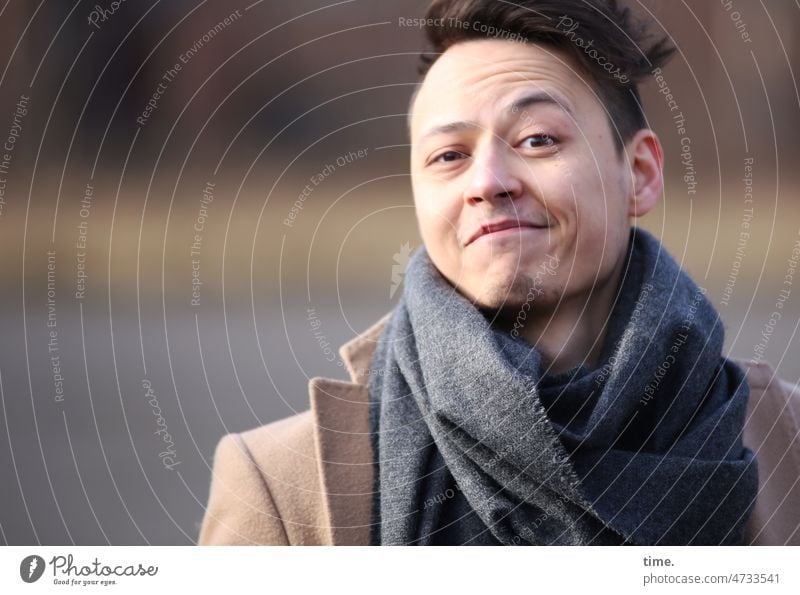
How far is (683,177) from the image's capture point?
1.25 meters

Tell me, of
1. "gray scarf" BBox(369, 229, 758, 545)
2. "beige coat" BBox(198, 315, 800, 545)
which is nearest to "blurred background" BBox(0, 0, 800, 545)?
"beige coat" BBox(198, 315, 800, 545)

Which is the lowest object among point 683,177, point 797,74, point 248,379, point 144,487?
point 144,487

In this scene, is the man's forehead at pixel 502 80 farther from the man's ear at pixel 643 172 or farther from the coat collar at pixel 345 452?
the coat collar at pixel 345 452

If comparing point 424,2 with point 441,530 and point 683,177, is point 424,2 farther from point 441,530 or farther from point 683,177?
point 441,530

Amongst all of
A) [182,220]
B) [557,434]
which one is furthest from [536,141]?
[182,220]

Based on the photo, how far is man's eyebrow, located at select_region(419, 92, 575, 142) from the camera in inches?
41.5

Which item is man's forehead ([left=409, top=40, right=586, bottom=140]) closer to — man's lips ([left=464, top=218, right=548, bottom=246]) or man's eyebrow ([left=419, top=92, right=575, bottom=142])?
man's eyebrow ([left=419, top=92, right=575, bottom=142])

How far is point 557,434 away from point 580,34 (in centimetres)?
44

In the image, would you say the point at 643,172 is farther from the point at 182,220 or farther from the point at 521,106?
the point at 182,220

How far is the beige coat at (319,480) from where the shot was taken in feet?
3.59

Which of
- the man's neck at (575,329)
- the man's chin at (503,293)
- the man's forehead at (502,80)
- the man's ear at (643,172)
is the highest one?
the man's forehead at (502,80)

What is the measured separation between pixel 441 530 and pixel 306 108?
1.75 ft

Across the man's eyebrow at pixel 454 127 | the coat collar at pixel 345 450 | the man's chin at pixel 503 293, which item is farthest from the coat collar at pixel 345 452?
the man's eyebrow at pixel 454 127

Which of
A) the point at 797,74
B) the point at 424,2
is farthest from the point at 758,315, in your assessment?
the point at 424,2
